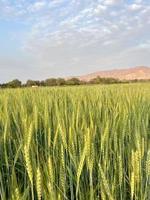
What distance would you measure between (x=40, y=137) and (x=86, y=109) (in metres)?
0.50

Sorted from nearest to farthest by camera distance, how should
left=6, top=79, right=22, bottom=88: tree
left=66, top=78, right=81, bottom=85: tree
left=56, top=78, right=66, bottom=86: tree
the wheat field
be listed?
1. the wheat field
2. left=6, top=79, right=22, bottom=88: tree
3. left=56, top=78, right=66, bottom=86: tree
4. left=66, top=78, right=81, bottom=85: tree

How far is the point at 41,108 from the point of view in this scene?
2029 mm

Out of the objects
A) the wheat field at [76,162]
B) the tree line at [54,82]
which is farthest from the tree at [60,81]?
the wheat field at [76,162]

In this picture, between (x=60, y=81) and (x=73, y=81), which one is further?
(x=73, y=81)

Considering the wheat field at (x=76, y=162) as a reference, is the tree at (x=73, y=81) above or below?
below

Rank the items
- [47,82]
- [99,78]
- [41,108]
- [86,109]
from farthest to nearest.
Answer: [99,78], [47,82], [41,108], [86,109]

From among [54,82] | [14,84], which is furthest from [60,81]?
[14,84]

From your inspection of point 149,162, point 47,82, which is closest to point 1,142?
point 149,162

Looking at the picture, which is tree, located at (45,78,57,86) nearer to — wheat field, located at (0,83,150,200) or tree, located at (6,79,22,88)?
tree, located at (6,79,22,88)

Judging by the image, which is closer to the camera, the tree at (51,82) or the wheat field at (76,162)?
the wheat field at (76,162)

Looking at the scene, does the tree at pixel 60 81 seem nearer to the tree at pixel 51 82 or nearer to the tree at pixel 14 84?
the tree at pixel 51 82

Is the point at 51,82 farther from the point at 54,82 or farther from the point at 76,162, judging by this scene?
the point at 76,162

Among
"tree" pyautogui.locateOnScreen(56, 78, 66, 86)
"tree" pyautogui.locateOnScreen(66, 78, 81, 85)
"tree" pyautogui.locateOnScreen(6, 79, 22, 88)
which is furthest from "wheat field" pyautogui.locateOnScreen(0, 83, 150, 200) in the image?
"tree" pyautogui.locateOnScreen(66, 78, 81, 85)

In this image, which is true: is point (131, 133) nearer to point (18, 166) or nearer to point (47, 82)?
point (18, 166)
